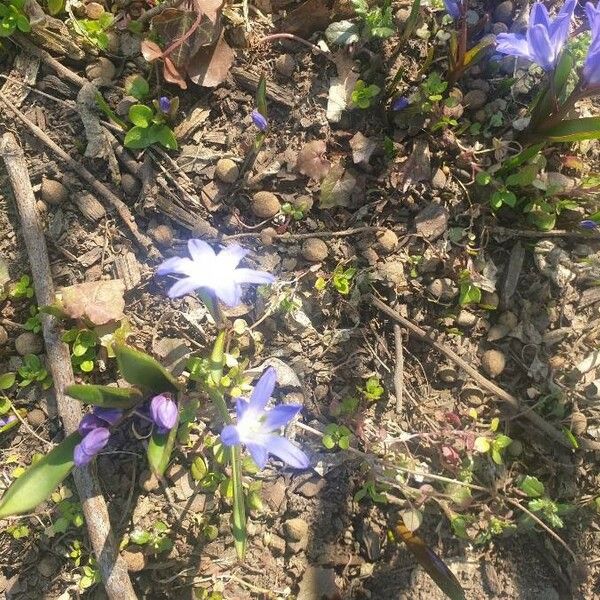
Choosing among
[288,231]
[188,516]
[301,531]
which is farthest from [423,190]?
[188,516]

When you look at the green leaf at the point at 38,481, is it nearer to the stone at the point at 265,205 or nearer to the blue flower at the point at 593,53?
the stone at the point at 265,205

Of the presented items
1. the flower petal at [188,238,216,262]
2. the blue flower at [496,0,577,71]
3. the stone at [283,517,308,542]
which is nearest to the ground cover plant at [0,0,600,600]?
the stone at [283,517,308,542]

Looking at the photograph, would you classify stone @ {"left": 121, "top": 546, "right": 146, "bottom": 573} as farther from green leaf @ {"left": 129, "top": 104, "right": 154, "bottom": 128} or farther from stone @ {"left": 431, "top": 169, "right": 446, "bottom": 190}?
stone @ {"left": 431, "top": 169, "right": 446, "bottom": 190}

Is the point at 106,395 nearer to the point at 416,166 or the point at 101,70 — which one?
the point at 101,70

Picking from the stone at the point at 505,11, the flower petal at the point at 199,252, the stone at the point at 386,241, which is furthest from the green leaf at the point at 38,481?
the stone at the point at 505,11

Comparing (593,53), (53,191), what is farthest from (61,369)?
(593,53)

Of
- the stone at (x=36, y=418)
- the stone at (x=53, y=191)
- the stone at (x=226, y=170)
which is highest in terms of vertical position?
the stone at (x=226, y=170)
